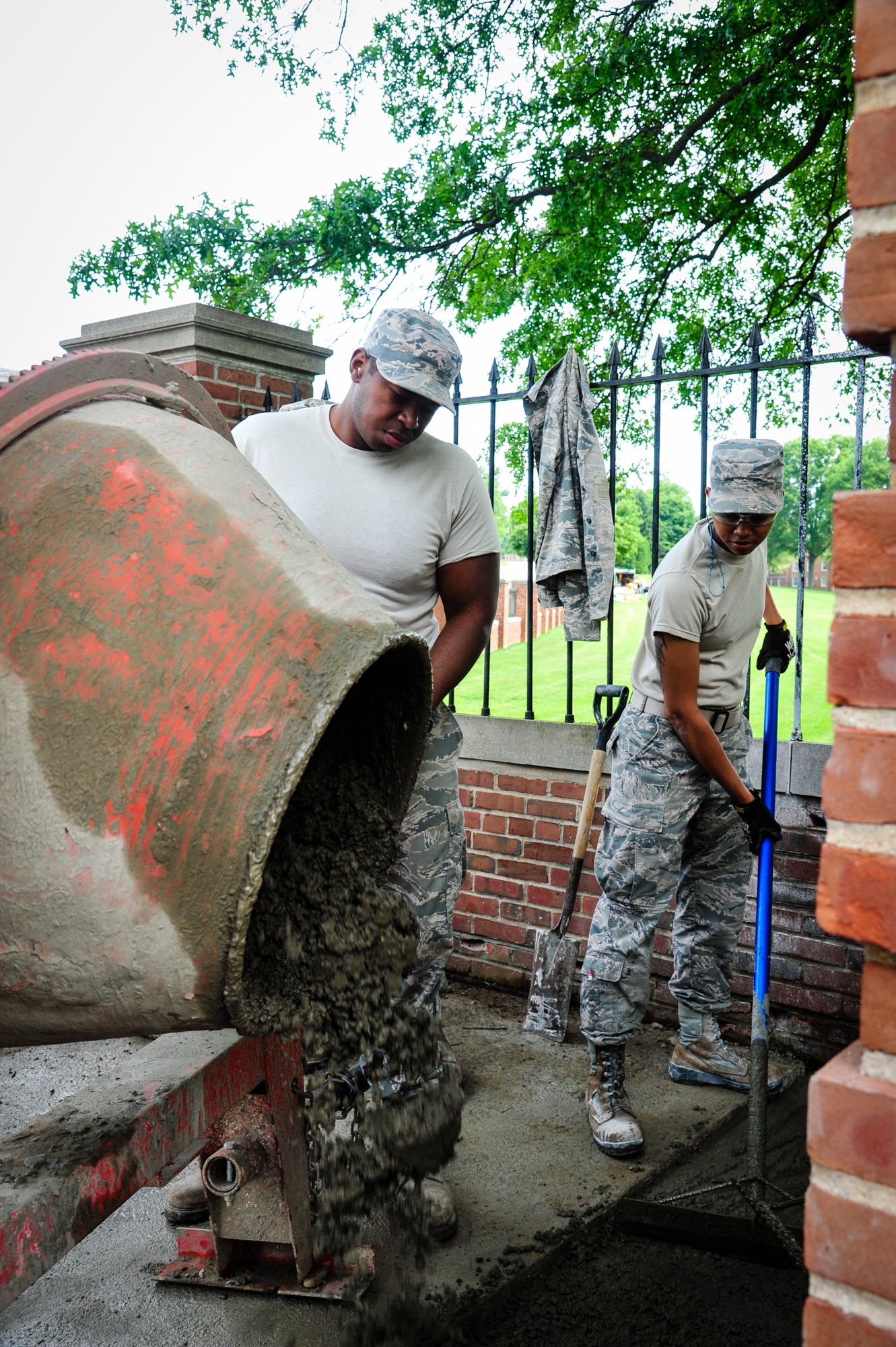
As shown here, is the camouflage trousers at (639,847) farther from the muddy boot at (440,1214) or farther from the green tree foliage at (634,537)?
the green tree foliage at (634,537)

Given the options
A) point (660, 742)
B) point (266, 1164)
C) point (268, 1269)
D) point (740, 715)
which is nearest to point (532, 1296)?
point (268, 1269)

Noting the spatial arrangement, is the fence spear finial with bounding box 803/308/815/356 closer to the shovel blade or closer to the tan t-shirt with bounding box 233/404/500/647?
the tan t-shirt with bounding box 233/404/500/647

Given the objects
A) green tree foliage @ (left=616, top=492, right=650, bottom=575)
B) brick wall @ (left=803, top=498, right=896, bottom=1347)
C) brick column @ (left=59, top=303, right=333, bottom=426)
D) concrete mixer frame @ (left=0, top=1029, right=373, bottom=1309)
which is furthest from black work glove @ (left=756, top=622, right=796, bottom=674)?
green tree foliage @ (left=616, top=492, right=650, bottom=575)

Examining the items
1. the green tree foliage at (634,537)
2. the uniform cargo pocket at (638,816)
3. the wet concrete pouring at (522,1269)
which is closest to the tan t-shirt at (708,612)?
the uniform cargo pocket at (638,816)

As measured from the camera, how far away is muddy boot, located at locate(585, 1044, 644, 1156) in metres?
3.11

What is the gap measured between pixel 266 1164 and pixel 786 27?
895cm

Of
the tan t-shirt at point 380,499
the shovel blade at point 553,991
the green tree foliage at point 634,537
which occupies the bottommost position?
the shovel blade at point 553,991

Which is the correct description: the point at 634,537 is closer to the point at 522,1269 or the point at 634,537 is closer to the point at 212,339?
the point at 212,339

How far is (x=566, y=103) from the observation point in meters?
9.34

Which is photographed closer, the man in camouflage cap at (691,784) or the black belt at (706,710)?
the man in camouflage cap at (691,784)

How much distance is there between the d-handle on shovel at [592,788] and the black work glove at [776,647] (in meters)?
0.62

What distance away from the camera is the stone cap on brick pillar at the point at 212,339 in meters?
4.27

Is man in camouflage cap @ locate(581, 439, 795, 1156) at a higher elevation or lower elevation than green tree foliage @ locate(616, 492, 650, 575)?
lower

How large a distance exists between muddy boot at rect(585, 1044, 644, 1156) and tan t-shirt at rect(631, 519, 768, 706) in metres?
1.17
